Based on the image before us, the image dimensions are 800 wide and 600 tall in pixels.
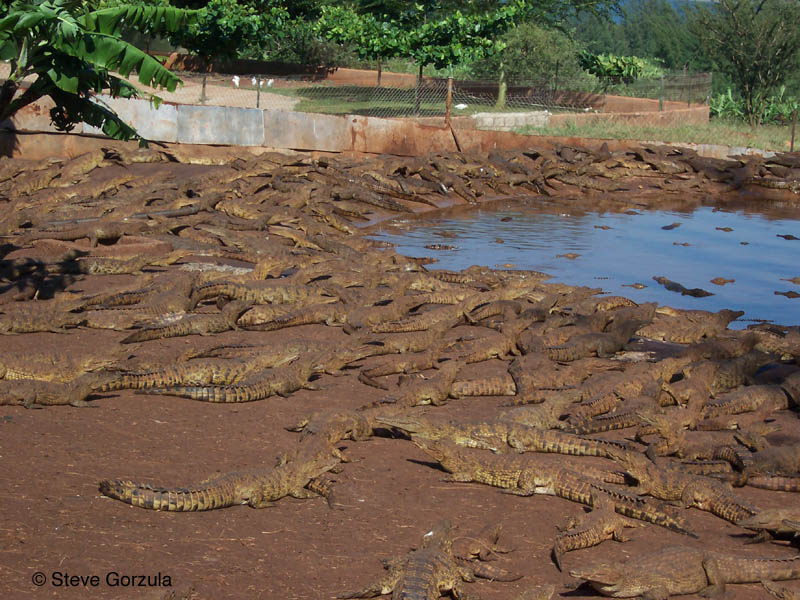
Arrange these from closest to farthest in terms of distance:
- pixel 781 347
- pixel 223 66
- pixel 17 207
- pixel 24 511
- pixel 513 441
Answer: pixel 24 511, pixel 513 441, pixel 781 347, pixel 17 207, pixel 223 66

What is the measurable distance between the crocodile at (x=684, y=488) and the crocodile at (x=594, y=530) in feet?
Answer: 1.53

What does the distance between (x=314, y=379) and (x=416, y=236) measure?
756cm

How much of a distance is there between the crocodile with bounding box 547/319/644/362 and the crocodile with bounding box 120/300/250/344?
3200 mm

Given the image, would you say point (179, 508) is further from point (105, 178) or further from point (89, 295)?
point (105, 178)

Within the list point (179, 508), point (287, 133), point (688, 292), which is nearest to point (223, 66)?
point (287, 133)

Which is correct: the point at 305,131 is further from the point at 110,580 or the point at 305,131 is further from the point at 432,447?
the point at 110,580

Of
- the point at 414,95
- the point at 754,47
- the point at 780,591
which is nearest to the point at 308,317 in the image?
the point at 780,591

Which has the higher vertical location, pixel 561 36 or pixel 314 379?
pixel 561 36

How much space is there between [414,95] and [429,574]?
79.8 ft

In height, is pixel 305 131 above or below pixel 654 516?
above

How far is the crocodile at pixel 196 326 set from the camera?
27.6 ft

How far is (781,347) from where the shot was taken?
9.14m

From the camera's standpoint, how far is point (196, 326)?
8.80 m

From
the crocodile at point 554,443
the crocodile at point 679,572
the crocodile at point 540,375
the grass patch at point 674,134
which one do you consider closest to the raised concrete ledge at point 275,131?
the grass patch at point 674,134
